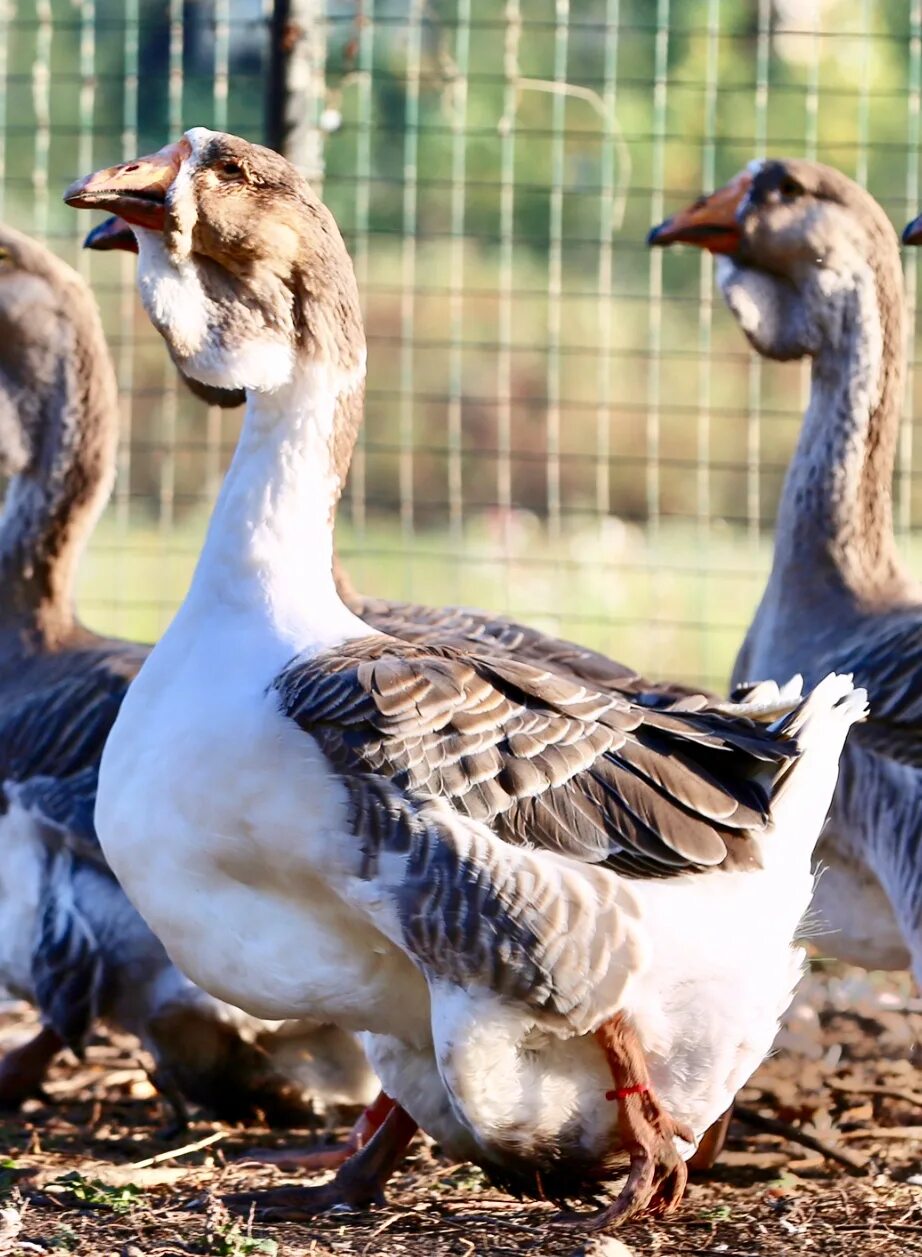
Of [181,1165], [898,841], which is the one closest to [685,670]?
[898,841]

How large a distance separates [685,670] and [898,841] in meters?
4.54

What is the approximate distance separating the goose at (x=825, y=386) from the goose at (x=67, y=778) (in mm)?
1623

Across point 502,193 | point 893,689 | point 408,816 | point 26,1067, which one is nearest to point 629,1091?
point 408,816

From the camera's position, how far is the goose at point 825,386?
4930 millimetres

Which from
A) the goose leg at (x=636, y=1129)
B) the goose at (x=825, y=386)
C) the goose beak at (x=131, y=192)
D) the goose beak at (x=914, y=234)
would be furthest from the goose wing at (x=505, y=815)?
the goose beak at (x=914, y=234)

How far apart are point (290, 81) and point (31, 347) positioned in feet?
4.79

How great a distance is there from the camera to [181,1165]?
4227 mm

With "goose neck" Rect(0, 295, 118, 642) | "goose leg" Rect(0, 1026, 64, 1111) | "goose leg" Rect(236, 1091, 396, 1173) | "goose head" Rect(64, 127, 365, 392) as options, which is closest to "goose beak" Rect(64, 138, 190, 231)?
"goose head" Rect(64, 127, 365, 392)

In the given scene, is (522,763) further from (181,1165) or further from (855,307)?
(855,307)

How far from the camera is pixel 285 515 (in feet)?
11.3

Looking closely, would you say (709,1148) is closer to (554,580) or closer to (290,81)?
(290,81)

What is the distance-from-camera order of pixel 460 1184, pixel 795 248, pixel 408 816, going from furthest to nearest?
pixel 795 248, pixel 460 1184, pixel 408 816

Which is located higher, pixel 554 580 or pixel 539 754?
pixel 539 754

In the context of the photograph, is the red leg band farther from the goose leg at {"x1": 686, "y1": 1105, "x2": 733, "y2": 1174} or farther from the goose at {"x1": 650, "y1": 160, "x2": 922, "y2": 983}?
the goose at {"x1": 650, "y1": 160, "x2": 922, "y2": 983}
